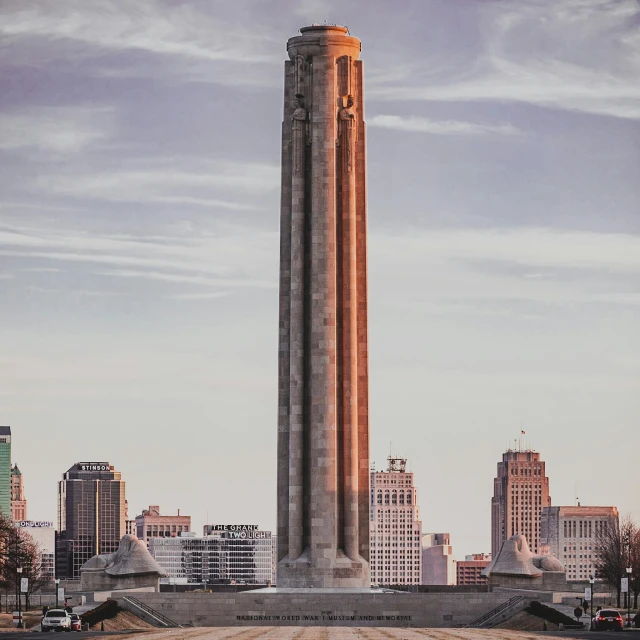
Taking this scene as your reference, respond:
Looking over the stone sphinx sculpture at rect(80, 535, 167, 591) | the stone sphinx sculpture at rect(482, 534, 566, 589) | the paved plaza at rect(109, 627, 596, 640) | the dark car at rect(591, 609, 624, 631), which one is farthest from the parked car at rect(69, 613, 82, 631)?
the stone sphinx sculpture at rect(482, 534, 566, 589)

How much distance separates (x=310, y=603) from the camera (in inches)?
3565

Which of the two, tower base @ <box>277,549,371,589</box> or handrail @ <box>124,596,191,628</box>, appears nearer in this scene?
handrail @ <box>124,596,191,628</box>

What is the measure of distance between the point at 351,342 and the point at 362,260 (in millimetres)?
5332

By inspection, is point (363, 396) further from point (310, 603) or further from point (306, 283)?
point (310, 603)

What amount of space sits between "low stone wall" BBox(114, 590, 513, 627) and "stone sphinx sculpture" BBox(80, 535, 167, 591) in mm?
9867

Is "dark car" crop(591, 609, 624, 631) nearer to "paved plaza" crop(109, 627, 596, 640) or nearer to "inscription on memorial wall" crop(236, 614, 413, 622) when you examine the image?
"paved plaza" crop(109, 627, 596, 640)

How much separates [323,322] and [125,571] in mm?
18657

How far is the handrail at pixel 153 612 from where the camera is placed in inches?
3447

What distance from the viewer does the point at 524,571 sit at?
10262cm

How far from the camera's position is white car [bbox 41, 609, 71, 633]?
76.6m

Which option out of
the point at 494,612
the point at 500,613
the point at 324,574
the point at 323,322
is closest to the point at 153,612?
the point at 324,574

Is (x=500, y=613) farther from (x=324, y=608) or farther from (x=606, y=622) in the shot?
(x=606, y=622)

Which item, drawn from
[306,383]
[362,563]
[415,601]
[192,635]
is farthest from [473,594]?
[192,635]

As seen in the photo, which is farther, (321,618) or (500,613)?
(321,618)
